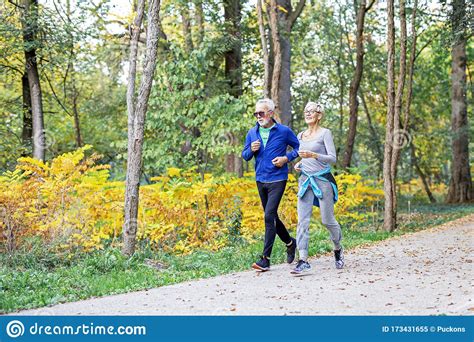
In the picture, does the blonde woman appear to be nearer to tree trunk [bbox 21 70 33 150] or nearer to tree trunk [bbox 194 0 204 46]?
tree trunk [bbox 194 0 204 46]

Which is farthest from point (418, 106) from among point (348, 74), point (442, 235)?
point (442, 235)

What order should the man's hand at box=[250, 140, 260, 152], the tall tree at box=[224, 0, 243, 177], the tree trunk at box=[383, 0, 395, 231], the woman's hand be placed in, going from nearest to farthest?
1. the woman's hand
2. the man's hand at box=[250, 140, 260, 152]
3. the tree trunk at box=[383, 0, 395, 231]
4. the tall tree at box=[224, 0, 243, 177]

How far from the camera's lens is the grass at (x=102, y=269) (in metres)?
7.27

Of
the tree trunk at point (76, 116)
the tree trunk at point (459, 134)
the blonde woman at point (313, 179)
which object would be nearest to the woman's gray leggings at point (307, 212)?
the blonde woman at point (313, 179)

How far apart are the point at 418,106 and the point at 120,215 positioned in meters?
19.6

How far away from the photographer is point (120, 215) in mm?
11930

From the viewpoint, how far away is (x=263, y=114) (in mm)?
8289

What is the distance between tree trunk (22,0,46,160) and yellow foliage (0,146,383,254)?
141 inches

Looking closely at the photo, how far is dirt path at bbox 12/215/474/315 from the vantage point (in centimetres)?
597

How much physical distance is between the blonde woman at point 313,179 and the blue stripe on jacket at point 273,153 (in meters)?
0.16

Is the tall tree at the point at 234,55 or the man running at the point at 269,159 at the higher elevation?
the tall tree at the point at 234,55

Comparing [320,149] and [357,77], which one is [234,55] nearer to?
[357,77]

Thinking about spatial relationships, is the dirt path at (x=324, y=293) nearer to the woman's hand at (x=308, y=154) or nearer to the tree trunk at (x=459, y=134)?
the woman's hand at (x=308, y=154)

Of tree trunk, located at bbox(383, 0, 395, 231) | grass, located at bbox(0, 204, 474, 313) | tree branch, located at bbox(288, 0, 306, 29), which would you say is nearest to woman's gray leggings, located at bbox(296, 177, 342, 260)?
grass, located at bbox(0, 204, 474, 313)
